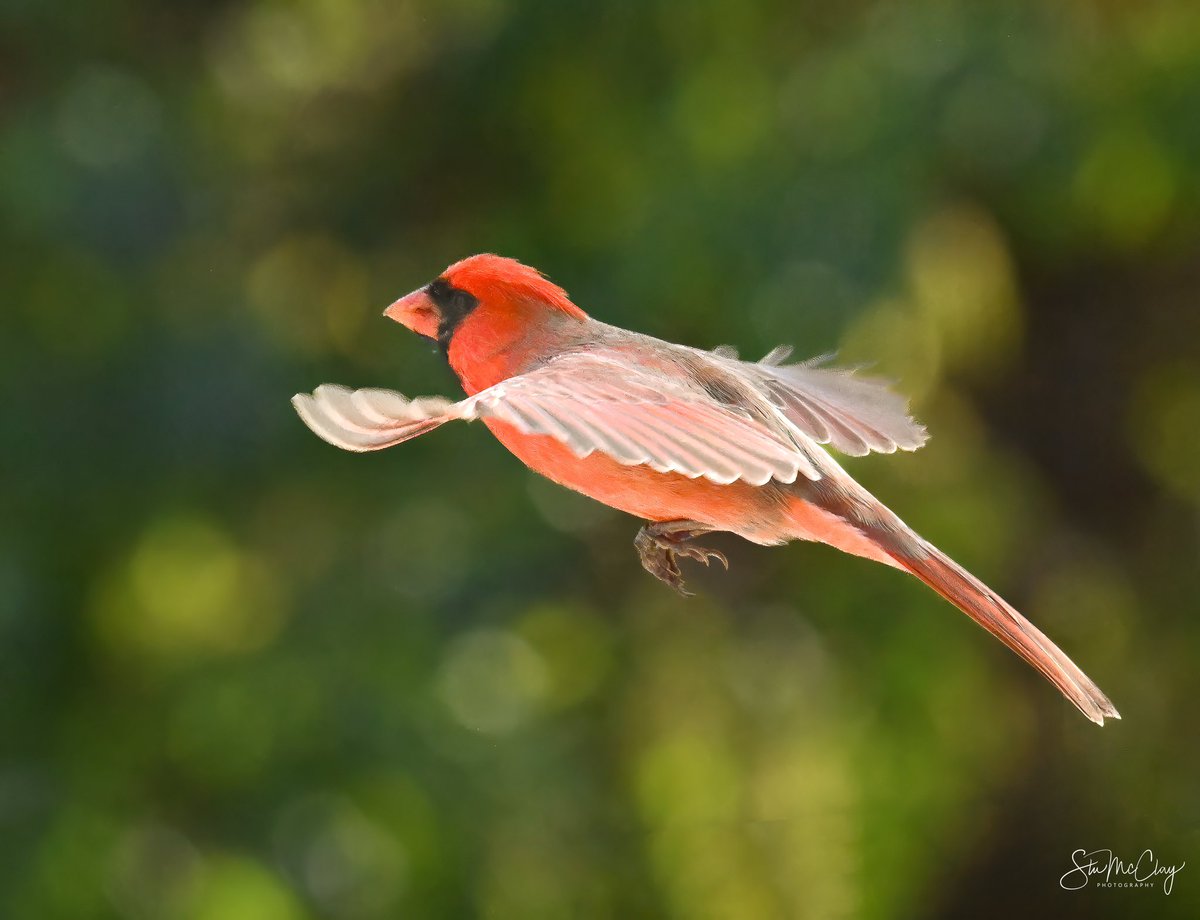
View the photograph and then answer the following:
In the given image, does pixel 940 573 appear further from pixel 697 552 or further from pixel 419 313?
pixel 419 313

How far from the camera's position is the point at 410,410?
65 cm

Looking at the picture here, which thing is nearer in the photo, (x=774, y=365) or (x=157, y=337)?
(x=774, y=365)

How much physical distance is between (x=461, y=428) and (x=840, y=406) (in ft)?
6.65

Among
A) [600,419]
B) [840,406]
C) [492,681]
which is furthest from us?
[492,681]

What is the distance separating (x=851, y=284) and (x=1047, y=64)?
3.04ft

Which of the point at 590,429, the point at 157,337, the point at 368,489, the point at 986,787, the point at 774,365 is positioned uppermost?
the point at 590,429

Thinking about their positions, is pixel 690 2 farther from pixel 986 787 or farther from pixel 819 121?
pixel 986 787

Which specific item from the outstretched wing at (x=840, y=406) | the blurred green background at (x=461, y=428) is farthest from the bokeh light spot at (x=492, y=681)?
the outstretched wing at (x=840, y=406)

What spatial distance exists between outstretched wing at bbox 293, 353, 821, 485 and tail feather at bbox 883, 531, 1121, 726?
0.12 m

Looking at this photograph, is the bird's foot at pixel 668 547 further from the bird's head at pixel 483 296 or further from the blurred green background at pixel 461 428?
the blurred green background at pixel 461 428

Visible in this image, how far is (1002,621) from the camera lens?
82cm

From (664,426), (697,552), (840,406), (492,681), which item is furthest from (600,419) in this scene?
(492,681)

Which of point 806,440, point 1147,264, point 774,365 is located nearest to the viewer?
point 806,440

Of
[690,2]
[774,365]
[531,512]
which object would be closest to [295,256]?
[531,512]
